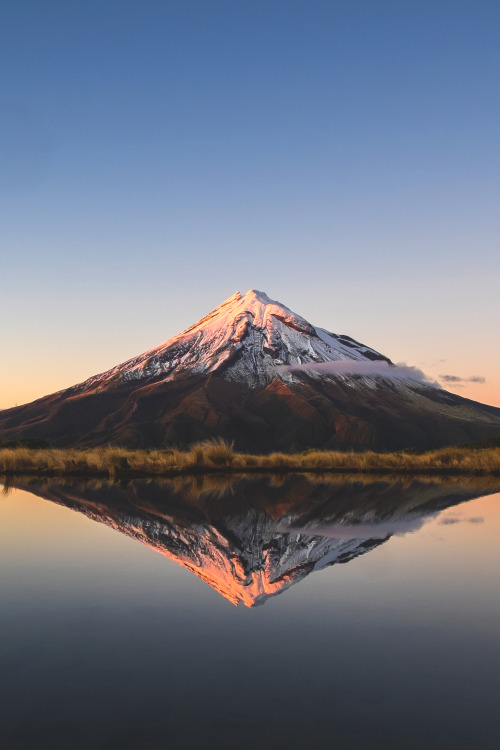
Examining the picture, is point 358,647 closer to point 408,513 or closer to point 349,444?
point 408,513

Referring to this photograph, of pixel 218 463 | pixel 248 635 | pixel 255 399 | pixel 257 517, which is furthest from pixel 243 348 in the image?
pixel 248 635

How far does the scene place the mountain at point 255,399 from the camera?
124000mm

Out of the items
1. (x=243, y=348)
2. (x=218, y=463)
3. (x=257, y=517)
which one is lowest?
(x=257, y=517)

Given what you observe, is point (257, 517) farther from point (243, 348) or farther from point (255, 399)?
point (243, 348)

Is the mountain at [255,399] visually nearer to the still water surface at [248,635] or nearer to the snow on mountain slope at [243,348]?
the snow on mountain slope at [243,348]

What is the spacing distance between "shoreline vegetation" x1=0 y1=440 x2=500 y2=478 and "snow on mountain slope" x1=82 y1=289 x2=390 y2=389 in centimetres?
12182

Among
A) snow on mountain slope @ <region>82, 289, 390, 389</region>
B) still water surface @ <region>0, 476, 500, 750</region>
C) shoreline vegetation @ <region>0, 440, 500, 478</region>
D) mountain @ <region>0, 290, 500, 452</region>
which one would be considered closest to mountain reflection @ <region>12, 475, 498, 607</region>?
still water surface @ <region>0, 476, 500, 750</region>

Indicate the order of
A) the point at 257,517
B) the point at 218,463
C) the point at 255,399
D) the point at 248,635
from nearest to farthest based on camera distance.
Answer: the point at 248,635 < the point at 257,517 < the point at 218,463 < the point at 255,399

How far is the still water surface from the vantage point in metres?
4.09

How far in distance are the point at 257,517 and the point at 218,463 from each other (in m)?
15.1

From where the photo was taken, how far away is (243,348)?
538ft

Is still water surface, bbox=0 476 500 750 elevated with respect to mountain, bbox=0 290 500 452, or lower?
lower

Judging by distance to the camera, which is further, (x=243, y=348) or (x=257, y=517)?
(x=243, y=348)

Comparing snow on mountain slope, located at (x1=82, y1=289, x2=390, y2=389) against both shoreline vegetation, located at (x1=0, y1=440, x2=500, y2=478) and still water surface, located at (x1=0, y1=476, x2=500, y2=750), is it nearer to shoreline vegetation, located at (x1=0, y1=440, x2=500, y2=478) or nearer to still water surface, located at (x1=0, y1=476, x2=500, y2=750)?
shoreline vegetation, located at (x1=0, y1=440, x2=500, y2=478)
